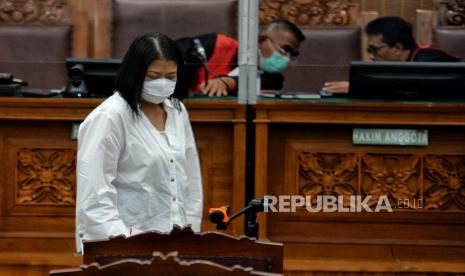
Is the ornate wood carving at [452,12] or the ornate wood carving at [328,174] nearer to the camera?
the ornate wood carving at [328,174]

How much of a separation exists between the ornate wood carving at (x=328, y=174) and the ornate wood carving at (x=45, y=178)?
149 centimetres

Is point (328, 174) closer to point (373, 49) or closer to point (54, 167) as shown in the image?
point (373, 49)

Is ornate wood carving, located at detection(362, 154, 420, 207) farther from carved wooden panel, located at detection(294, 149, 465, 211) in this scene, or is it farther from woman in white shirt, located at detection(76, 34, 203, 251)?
woman in white shirt, located at detection(76, 34, 203, 251)

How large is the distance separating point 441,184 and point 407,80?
0.70 metres

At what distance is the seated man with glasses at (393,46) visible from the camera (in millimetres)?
7098

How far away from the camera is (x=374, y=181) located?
22.9ft

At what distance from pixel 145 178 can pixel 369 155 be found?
9.10 ft

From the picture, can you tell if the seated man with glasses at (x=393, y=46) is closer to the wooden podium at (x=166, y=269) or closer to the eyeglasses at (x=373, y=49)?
the eyeglasses at (x=373, y=49)

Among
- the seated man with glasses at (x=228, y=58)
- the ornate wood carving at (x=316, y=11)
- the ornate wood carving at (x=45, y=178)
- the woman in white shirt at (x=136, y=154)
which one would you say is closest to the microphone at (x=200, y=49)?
the seated man with glasses at (x=228, y=58)

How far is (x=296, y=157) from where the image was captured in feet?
23.0

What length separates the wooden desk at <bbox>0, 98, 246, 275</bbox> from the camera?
6.98 metres

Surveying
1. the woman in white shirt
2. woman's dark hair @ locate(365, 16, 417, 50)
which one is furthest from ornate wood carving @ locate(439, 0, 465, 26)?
the woman in white shirt

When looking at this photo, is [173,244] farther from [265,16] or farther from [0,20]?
[0,20]

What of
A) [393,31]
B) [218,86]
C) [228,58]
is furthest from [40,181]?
[393,31]
